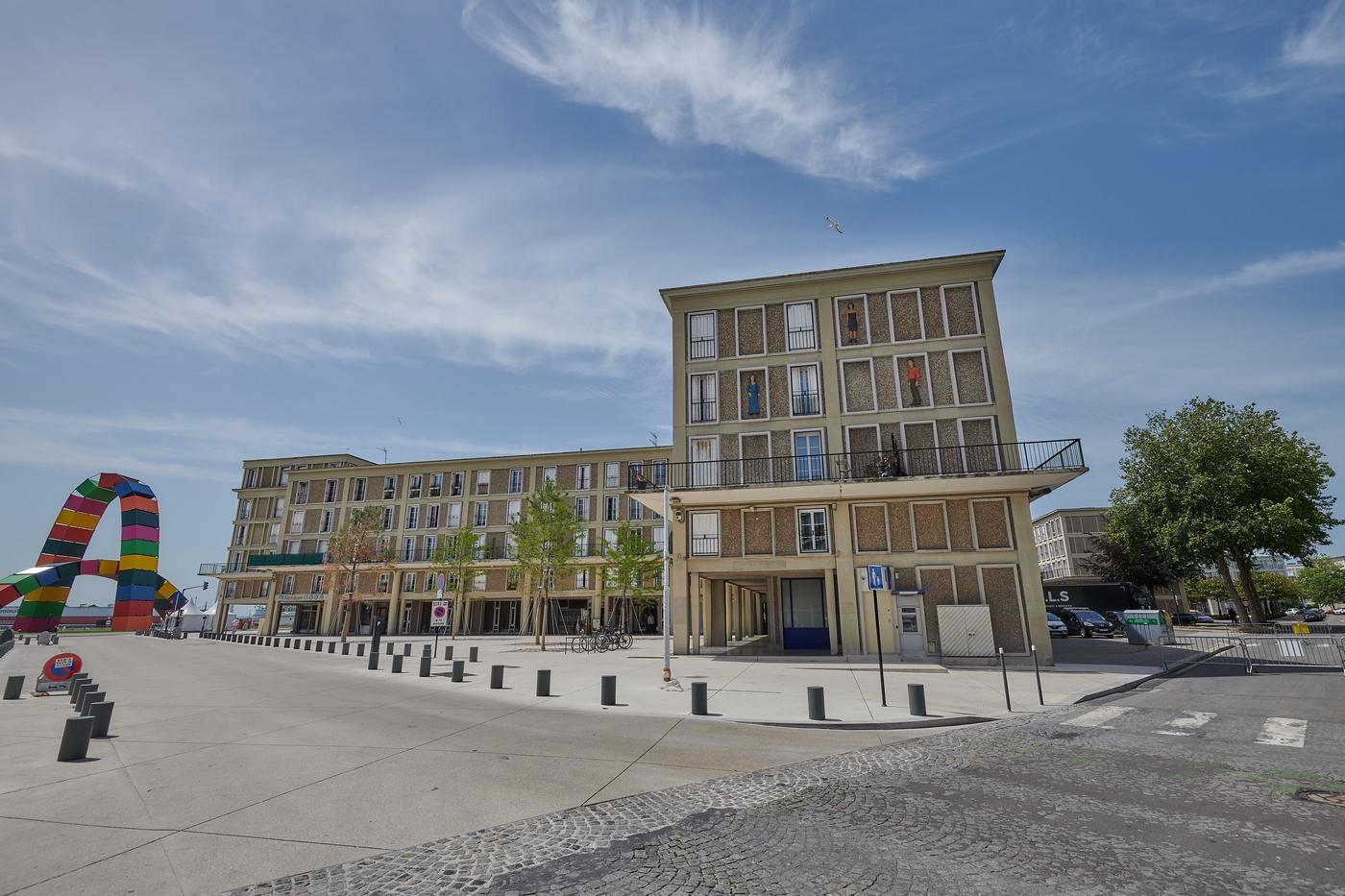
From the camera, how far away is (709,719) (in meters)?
11.1

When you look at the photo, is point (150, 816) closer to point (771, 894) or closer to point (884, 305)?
point (771, 894)

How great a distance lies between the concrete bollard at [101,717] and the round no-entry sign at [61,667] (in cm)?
764

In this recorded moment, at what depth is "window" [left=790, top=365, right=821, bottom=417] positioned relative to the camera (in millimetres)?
25750

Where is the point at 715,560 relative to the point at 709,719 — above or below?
above

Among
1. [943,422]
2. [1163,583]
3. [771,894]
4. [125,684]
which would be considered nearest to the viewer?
[771,894]

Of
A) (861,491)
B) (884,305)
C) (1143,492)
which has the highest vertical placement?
(884,305)

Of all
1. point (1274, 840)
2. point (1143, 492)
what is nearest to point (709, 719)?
point (1274, 840)

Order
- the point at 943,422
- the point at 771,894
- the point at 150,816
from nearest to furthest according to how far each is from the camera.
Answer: the point at 771,894
the point at 150,816
the point at 943,422

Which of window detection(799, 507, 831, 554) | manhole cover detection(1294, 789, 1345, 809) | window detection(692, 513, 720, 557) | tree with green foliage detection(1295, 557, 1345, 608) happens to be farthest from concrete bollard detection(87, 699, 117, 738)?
tree with green foliage detection(1295, 557, 1345, 608)

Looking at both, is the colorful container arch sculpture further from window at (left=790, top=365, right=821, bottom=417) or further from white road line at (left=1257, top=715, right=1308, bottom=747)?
white road line at (left=1257, top=715, right=1308, bottom=747)

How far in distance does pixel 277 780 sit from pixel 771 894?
6134mm

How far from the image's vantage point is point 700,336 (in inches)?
1092

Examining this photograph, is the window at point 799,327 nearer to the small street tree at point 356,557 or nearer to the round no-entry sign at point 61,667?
the round no-entry sign at point 61,667

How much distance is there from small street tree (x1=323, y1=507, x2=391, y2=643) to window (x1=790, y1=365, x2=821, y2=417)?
33.4 m
